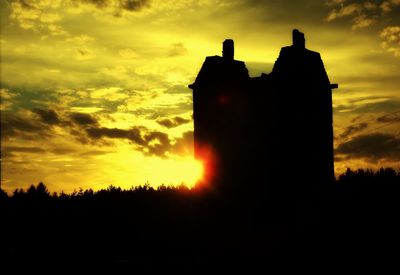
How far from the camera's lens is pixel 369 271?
20172 mm

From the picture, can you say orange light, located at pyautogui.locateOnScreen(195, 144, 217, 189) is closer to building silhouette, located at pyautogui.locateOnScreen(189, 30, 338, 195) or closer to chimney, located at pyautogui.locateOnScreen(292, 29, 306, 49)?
building silhouette, located at pyautogui.locateOnScreen(189, 30, 338, 195)

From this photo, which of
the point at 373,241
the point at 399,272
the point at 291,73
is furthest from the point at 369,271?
the point at 291,73

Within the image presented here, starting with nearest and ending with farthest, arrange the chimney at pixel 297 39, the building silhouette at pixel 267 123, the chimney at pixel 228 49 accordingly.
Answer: the building silhouette at pixel 267 123 → the chimney at pixel 297 39 → the chimney at pixel 228 49

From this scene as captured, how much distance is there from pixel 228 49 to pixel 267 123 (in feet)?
19.6

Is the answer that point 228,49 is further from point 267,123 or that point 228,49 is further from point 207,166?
point 207,166

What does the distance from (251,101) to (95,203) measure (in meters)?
11.7

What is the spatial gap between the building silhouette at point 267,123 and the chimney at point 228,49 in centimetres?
7

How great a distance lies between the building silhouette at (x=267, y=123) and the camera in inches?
1259

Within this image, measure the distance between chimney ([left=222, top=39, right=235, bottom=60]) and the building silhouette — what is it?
2.6 inches

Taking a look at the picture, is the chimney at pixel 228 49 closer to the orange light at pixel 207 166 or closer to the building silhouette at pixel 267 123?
the building silhouette at pixel 267 123

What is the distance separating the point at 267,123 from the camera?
3312 centimetres

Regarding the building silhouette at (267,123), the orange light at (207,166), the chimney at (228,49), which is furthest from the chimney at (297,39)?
the orange light at (207,166)

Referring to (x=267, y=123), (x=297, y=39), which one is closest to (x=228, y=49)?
(x=297, y=39)

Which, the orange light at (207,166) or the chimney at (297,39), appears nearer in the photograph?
the chimney at (297,39)
